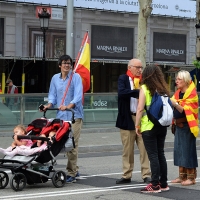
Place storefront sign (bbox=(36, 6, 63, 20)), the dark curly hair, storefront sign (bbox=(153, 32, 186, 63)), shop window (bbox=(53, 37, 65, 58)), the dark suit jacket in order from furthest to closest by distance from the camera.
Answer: storefront sign (bbox=(153, 32, 186, 63)) → shop window (bbox=(53, 37, 65, 58)) → storefront sign (bbox=(36, 6, 63, 20)) → the dark suit jacket → the dark curly hair

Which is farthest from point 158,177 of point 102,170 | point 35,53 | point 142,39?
point 35,53

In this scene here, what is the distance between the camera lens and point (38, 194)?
9.28 meters

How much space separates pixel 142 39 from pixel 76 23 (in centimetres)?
1012

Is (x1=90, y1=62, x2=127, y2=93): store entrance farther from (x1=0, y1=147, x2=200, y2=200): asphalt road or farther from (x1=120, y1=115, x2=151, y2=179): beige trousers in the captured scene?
(x1=120, y1=115, x2=151, y2=179): beige trousers

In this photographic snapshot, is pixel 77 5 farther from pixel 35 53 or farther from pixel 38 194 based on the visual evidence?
pixel 38 194

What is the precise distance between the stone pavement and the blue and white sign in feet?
39.8

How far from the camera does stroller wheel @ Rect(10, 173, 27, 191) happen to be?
942 centimetres

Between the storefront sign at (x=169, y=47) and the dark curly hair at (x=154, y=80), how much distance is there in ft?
87.6

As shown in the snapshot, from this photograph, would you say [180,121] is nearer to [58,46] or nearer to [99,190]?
[99,190]

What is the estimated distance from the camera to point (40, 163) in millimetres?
9750

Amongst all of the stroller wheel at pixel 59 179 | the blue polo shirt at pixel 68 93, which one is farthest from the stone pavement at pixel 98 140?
the stroller wheel at pixel 59 179

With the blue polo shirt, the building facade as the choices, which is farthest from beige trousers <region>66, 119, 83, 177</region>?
the building facade

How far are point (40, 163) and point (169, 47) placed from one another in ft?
90.3

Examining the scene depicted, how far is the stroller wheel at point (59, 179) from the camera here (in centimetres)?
984
